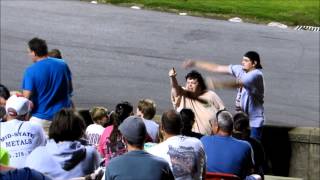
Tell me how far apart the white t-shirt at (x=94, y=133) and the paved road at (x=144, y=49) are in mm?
7478

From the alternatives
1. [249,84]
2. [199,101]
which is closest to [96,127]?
[199,101]

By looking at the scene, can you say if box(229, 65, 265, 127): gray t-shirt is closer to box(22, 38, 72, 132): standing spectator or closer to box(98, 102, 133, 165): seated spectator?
box(22, 38, 72, 132): standing spectator

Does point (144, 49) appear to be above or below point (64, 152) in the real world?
below

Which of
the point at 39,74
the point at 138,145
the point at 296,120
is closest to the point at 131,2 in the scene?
the point at 296,120

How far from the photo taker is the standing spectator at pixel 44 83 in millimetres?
10609

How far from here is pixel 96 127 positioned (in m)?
9.95

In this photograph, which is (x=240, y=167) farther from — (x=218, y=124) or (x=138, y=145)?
(x=138, y=145)

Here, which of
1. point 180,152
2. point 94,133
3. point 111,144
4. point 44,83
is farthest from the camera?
point 44,83

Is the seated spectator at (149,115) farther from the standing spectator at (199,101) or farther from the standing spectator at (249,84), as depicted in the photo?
the standing spectator at (249,84)

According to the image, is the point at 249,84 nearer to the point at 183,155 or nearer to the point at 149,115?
Result: the point at 149,115

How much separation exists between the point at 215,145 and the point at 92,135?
1878 millimetres

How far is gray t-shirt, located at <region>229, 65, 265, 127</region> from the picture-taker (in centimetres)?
1147

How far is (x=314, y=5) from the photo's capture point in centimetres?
2947

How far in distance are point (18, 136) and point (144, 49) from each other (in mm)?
14399
